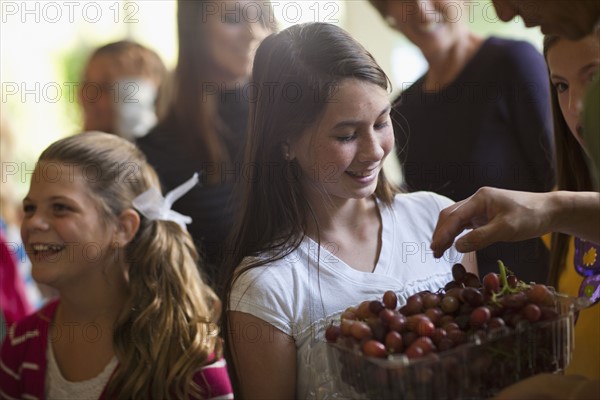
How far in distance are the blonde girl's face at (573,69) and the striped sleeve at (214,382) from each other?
77 centimetres

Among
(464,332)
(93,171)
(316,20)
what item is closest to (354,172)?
(316,20)

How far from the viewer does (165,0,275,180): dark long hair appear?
1.92 meters

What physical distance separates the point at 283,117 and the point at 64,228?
0.60 meters

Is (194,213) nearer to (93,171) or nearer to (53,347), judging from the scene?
(93,171)

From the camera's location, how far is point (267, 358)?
1.15 metres

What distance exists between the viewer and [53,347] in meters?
1.60

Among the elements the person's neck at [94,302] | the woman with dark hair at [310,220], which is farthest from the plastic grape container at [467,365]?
the person's neck at [94,302]

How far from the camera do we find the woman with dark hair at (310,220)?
1.16 m

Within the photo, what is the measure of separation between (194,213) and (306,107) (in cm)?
72

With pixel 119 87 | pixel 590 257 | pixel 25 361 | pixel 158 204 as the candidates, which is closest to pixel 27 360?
pixel 25 361

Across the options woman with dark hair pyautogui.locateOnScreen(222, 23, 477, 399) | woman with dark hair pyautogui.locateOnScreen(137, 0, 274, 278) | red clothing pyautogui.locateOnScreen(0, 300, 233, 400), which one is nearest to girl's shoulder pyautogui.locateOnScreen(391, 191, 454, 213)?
woman with dark hair pyautogui.locateOnScreen(222, 23, 477, 399)

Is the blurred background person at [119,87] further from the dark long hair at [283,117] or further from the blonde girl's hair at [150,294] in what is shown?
the dark long hair at [283,117]

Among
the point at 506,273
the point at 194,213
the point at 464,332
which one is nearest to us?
the point at 464,332

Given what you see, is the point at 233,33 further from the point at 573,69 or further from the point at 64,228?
the point at 573,69
